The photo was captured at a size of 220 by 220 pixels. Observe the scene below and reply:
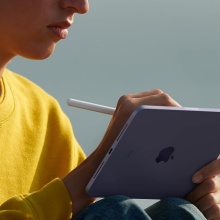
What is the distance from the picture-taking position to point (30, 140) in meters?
1.33

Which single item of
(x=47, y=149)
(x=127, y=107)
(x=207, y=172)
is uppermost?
(x=127, y=107)

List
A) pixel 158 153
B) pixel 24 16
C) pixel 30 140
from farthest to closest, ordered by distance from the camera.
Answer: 1. pixel 30 140
2. pixel 24 16
3. pixel 158 153

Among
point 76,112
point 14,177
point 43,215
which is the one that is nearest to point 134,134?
point 43,215

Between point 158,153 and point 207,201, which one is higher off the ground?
point 158,153

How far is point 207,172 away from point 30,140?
53 cm

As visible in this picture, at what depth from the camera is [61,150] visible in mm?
1395

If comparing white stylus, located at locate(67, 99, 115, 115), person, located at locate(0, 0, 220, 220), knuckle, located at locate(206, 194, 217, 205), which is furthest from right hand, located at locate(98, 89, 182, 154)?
knuckle, located at locate(206, 194, 217, 205)

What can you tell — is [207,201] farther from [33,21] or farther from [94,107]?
[33,21]

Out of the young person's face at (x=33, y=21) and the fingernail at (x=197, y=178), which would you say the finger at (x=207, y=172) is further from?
the young person's face at (x=33, y=21)

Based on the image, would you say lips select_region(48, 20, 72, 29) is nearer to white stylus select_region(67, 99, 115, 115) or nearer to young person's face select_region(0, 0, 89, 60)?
young person's face select_region(0, 0, 89, 60)

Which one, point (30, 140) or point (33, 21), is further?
point (30, 140)

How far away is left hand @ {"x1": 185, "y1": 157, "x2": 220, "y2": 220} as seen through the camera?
1.06 meters

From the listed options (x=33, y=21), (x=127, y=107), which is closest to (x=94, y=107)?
(x=127, y=107)

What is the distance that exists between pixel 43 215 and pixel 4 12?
0.49 meters
